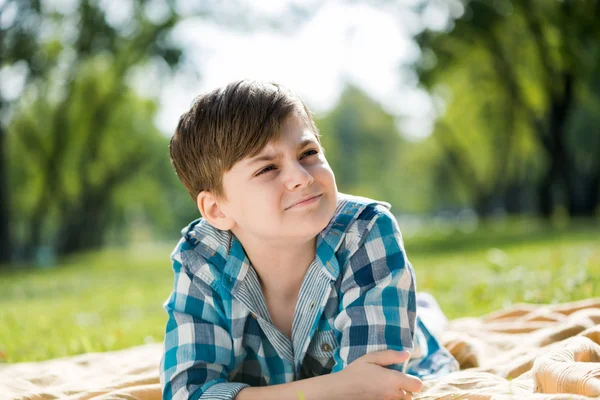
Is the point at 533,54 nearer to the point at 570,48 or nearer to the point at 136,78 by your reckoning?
the point at 570,48

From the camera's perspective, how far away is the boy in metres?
2.21

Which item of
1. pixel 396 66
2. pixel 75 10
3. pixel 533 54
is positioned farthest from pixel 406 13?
pixel 75 10

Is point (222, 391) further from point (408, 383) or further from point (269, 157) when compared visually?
point (269, 157)

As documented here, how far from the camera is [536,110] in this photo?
22.1m

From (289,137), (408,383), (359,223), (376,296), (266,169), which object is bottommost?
(408,383)

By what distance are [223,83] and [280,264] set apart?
2.47 feet

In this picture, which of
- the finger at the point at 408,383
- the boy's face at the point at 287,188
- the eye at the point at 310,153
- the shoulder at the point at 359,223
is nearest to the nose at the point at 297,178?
the boy's face at the point at 287,188

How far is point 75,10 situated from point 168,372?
712 inches

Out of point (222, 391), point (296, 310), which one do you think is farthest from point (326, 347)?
point (222, 391)

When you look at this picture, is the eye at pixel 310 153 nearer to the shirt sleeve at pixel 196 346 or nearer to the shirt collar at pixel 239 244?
the shirt collar at pixel 239 244

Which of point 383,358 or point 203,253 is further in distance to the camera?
point 203,253

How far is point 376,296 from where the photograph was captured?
88.9 inches

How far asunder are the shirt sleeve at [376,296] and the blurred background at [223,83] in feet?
2.58

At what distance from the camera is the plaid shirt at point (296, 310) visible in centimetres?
224
